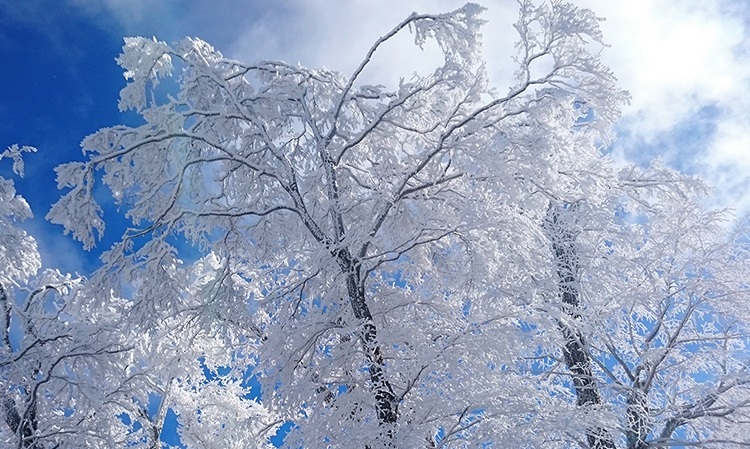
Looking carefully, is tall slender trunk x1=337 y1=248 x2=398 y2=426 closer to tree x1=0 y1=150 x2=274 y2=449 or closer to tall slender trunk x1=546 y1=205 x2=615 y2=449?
tree x1=0 y1=150 x2=274 y2=449

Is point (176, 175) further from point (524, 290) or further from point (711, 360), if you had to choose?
point (711, 360)

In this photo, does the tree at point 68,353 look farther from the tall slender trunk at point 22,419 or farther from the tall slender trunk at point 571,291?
the tall slender trunk at point 571,291

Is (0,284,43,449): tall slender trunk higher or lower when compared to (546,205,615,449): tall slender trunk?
lower

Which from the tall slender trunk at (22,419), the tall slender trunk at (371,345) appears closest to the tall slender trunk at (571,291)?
the tall slender trunk at (371,345)

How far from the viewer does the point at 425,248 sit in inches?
317

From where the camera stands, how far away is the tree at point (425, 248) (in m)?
5.89

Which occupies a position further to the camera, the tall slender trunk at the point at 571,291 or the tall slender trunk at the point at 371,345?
the tall slender trunk at the point at 571,291

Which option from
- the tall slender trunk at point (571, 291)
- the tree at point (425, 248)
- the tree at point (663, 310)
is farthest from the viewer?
the tall slender trunk at point (571, 291)

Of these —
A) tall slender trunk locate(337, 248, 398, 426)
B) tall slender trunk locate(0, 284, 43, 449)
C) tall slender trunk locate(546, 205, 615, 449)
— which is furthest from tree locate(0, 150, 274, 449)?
tall slender trunk locate(546, 205, 615, 449)

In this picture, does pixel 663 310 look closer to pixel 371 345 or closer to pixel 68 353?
pixel 371 345

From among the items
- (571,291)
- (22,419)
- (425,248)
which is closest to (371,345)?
(425,248)

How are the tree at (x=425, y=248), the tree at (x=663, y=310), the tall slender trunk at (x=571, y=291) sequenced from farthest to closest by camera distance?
the tall slender trunk at (x=571, y=291) < the tree at (x=663, y=310) < the tree at (x=425, y=248)

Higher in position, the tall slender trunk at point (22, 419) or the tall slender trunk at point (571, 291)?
the tall slender trunk at point (571, 291)

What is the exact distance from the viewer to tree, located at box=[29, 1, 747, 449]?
19.3 feet
